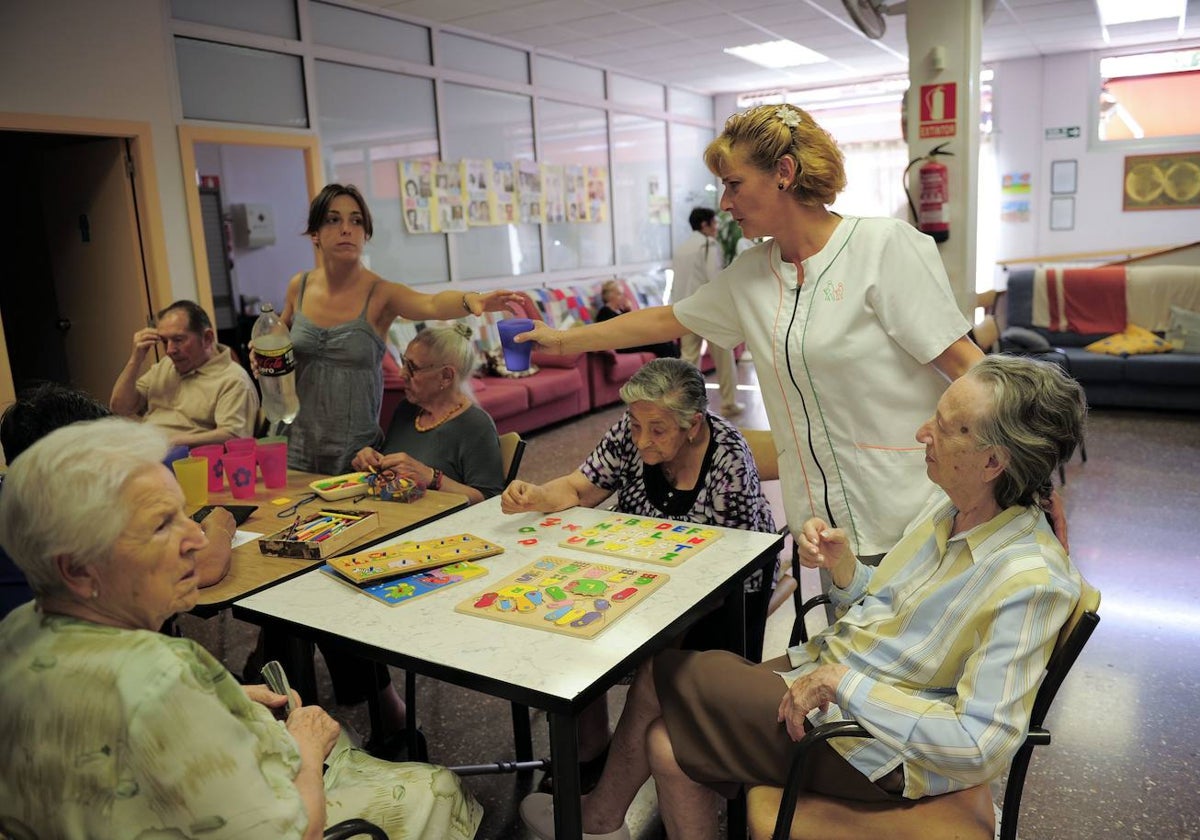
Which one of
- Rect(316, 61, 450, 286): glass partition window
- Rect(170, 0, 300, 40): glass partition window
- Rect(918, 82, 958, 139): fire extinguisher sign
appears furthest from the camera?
Rect(316, 61, 450, 286): glass partition window

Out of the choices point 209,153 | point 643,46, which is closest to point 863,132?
point 643,46

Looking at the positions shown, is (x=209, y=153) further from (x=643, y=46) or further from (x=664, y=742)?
(x=664, y=742)

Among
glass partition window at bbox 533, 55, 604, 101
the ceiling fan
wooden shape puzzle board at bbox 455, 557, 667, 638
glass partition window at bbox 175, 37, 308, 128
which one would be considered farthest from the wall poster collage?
wooden shape puzzle board at bbox 455, 557, 667, 638

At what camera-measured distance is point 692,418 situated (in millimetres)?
2246

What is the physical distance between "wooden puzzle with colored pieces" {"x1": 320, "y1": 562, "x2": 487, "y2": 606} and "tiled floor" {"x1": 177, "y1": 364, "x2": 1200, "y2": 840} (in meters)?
0.77

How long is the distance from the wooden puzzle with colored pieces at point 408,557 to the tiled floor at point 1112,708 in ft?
2.51

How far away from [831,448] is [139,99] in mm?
4483

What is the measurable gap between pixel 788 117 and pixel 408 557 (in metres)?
1.21

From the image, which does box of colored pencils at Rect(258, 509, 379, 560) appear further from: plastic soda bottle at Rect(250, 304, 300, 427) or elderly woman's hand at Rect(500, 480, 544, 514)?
plastic soda bottle at Rect(250, 304, 300, 427)

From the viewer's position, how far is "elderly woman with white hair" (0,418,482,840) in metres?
1.04

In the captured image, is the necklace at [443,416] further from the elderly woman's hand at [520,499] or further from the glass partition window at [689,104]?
the glass partition window at [689,104]

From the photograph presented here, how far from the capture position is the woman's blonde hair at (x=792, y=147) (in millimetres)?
1864

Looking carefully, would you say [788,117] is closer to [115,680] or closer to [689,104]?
[115,680]

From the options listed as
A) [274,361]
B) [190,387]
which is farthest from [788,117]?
[190,387]
